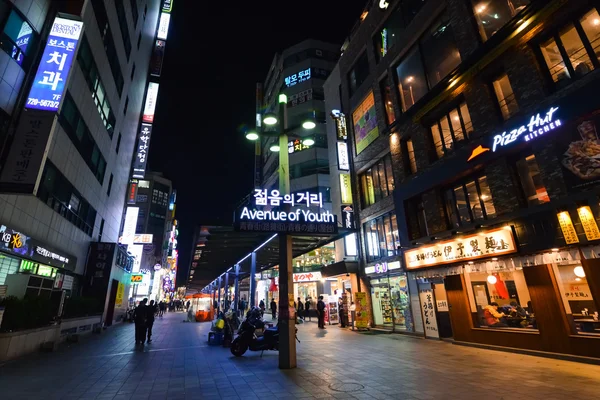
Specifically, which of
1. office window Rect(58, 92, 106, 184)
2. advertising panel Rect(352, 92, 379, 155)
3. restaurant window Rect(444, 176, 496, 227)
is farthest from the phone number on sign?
advertising panel Rect(352, 92, 379, 155)

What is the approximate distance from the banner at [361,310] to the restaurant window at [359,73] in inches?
618

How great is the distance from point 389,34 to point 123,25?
20.0 m

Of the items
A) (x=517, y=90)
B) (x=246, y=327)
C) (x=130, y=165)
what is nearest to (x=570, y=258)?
(x=517, y=90)

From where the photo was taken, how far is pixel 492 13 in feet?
43.8

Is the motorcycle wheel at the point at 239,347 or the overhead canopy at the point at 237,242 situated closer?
the motorcycle wheel at the point at 239,347

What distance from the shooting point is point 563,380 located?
728cm

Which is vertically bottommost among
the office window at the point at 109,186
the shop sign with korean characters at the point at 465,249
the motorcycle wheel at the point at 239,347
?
the motorcycle wheel at the point at 239,347

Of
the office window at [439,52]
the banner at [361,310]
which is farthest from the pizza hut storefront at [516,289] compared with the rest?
the office window at [439,52]

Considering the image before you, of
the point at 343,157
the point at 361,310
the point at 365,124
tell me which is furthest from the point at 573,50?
the point at 361,310

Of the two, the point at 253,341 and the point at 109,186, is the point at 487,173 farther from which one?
the point at 109,186

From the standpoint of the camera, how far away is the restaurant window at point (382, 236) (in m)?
18.7

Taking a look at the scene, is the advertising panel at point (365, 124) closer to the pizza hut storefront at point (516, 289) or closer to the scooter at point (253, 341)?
the pizza hut storefront at point (516, 289)

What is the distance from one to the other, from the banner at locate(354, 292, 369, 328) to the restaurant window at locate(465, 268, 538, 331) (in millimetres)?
7849

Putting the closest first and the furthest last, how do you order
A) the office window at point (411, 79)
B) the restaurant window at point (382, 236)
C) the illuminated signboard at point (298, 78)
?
the office window at point (411, 79) → the restaurant window at point (382, 236) → the illuminated signboard at point (298, 78)
